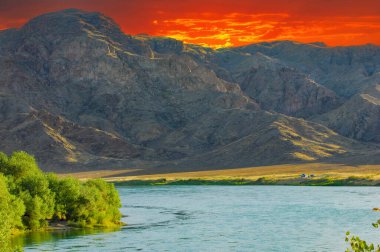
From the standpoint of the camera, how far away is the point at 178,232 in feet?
282

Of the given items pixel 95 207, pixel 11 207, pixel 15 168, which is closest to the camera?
pixel 11 207

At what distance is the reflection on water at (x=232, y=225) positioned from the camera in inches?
2936

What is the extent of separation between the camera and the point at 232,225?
93.1 meters

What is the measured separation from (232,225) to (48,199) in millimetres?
22687

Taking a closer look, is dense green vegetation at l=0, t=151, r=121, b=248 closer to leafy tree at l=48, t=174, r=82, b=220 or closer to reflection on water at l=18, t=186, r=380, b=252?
leafy tree at l=48, t=174, r=82, b=220

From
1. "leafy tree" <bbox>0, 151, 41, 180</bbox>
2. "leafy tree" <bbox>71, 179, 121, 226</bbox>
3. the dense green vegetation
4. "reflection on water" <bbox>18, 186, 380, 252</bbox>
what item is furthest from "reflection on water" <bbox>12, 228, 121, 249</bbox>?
"leafy tree" <bbox>0, 151, 41, 180</bbox>

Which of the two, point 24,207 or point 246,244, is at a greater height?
point 24,207

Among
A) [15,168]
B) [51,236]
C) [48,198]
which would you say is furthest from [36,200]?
[15,168]

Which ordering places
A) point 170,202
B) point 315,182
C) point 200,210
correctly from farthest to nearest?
point 315,182 → point 170,202 → point 200,210

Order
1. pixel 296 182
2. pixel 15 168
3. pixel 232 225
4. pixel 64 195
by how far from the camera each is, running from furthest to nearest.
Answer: pixel 296 182 < pixel 232 225 < pixel 15 168 < pixel 64 195

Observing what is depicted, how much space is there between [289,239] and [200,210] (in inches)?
1467

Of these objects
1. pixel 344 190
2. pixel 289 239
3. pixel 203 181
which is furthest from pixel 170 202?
pixel 203 181

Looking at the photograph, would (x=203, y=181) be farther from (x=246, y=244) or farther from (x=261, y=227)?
(x=246, y=244)

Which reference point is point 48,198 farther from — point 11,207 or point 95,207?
point 11,207
